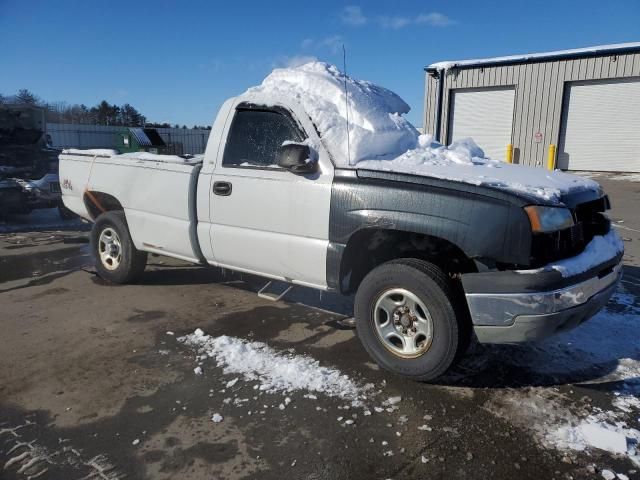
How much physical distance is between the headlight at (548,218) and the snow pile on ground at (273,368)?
148 cm

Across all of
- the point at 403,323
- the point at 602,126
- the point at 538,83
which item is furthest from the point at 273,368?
the point at 538,83

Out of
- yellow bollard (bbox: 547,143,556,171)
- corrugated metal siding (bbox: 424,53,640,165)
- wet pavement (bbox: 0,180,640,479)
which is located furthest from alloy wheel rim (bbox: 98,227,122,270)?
corrugated metal siding (bbox: 424,53,640,165)

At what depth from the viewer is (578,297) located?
2.87 meters

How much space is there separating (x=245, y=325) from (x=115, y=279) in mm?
2053

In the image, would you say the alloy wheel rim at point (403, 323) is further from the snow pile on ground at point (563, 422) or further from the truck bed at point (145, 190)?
the truck bed at point (145, 190)

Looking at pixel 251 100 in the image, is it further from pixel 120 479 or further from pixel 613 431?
pixel 613 431

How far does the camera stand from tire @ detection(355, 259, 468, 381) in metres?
3.04

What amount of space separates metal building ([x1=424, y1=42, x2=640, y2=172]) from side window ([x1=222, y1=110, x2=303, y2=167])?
17627 mm

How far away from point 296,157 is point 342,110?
2.78ft

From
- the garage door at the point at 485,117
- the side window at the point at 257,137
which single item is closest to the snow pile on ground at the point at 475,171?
the side window at the point at 257,137

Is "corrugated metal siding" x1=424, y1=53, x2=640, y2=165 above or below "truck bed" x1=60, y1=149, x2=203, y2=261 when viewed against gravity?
above

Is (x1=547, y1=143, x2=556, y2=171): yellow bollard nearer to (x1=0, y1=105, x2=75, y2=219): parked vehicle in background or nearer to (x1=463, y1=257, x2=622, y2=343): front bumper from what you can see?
(x1=0, y1=105, x2=75, y2=219): parked vehicle in background

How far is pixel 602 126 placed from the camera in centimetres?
1930

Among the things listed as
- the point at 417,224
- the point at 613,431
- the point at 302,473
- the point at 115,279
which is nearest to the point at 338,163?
the point at 417,224
